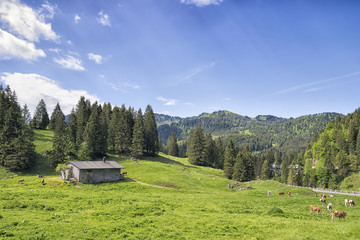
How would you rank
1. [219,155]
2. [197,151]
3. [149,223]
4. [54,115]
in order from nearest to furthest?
[149,223], [197,151], [219,155], [54,115]

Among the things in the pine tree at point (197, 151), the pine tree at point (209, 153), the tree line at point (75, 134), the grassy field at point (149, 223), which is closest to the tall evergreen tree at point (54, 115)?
the tree line at point (75, 134)

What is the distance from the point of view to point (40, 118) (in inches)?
3922

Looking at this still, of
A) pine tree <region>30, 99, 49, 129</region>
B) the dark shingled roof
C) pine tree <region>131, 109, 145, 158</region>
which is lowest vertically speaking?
the dark shingled roof

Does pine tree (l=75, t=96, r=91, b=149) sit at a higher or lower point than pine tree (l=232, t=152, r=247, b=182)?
→ higher

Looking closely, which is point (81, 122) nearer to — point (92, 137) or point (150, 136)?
point (92, 137)

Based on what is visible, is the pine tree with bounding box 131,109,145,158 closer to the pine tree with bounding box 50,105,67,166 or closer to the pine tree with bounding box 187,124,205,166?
the pine tree with bounding box 50,105,67,166

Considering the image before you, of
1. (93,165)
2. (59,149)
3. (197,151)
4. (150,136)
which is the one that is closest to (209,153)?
(197,151)

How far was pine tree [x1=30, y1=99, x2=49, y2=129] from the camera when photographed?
325ft

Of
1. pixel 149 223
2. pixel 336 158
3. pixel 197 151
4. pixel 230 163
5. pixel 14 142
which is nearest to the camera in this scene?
pixel 149 223

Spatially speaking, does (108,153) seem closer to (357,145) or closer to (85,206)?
(85,206)

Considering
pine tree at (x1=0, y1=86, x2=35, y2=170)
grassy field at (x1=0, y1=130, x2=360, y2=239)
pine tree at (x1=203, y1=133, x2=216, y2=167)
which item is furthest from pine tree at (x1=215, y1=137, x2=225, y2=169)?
pine tree at (x1=0, y1=86, x2=35, y2=170)

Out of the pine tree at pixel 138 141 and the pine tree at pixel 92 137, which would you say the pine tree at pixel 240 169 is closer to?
the pine tree at pixel 138 141

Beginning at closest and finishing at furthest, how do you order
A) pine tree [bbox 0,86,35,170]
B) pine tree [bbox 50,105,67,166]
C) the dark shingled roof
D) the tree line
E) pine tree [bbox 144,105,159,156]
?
the dark shingled roof < pine tree [bbox 0,86,35,170] < the tree line < pine tree [bbox 50,105,67,166] < pine tree [bbox 144,105,159,156]

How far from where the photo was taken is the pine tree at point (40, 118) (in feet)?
325
